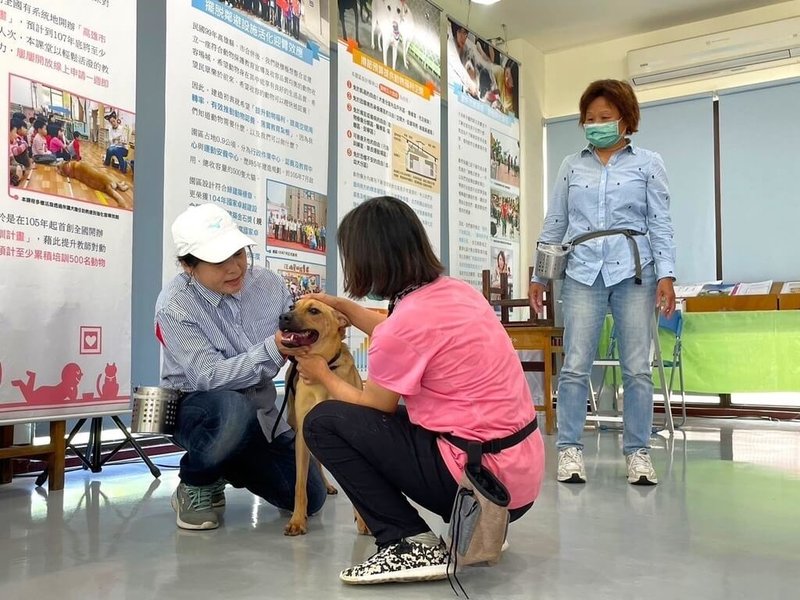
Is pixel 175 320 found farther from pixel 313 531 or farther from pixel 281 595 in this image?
pixel 281 595

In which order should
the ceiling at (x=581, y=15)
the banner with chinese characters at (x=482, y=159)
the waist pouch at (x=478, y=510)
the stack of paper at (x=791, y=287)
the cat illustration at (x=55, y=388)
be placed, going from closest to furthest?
the waist pouch at (x=478, y=510)
the cat illustration at (x=55, y=388)
the stack of paper at (x=791, y=287)
the banner with chinese characters at (x=482, y=159)
the ceiling at (x=581, y=15)

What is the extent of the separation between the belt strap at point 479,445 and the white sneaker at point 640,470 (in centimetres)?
133

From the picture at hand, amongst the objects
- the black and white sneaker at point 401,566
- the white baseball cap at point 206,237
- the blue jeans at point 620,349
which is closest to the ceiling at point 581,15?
the blue jeans at point 620,349

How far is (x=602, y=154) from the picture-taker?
9.36 feet

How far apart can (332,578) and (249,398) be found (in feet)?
2.24

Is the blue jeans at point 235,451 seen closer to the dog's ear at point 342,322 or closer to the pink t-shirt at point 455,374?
the dog's ear at point 342,322

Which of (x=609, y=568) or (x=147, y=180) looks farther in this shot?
(x=147, y=180)

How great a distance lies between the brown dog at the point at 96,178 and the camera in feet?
8.94

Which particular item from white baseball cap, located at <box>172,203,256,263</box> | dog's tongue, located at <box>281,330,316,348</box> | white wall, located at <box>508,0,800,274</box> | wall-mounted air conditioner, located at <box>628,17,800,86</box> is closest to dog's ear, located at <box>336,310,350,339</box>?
dog's tongue, located at <box>281,330,316,348</box>

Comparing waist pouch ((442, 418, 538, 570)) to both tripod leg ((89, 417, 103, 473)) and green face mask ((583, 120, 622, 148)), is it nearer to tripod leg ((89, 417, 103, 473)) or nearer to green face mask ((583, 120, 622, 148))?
green face mask ((583, 120, 622, 148))

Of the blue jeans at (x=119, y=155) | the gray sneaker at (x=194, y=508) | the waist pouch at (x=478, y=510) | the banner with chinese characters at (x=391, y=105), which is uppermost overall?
the banner with chinese characters at (x=391, y=105)

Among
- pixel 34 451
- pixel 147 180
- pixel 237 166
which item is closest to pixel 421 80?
pixel 237 166

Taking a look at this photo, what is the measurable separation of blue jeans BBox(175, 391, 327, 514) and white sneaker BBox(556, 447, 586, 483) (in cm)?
98

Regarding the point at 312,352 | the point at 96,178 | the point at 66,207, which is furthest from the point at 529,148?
the point at 312,352
